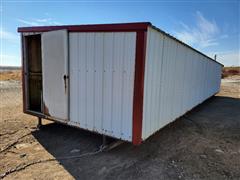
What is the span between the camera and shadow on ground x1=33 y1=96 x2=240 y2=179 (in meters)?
2.56

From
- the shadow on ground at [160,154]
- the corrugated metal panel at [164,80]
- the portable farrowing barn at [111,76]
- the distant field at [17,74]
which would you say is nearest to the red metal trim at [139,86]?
the portable farrowing barn at [111,76]

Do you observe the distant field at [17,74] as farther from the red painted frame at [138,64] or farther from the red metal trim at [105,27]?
the red painted frame at [138,64]

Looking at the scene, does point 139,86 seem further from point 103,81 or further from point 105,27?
point 105,27

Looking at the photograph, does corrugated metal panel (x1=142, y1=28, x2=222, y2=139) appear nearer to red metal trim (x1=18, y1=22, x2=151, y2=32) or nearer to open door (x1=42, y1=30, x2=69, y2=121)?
red metal trim (x1=18, y1=22, x2=151, y2=32)

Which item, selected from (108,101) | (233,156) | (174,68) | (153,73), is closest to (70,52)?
(108,101)

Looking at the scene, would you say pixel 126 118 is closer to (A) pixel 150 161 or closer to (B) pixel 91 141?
(A) pixel 150 161

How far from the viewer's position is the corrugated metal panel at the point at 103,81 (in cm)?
283

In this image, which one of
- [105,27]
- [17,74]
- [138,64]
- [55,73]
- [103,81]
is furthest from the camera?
[17,74]

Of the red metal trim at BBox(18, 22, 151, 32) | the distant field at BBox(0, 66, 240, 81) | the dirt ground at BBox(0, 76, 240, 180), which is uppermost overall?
the red metal trim at BBox(18, 22, 151, 32)

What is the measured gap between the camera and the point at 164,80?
3.53 m

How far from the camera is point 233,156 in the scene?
3096mm

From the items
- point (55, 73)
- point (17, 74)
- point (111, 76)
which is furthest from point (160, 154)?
point (17, 74)

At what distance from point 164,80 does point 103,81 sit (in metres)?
1.24

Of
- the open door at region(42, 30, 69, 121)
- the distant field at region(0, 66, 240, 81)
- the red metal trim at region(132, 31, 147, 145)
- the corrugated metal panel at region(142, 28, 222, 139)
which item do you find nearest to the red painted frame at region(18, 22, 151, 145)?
the red metal trim at region(132, 31, 147, 145)
